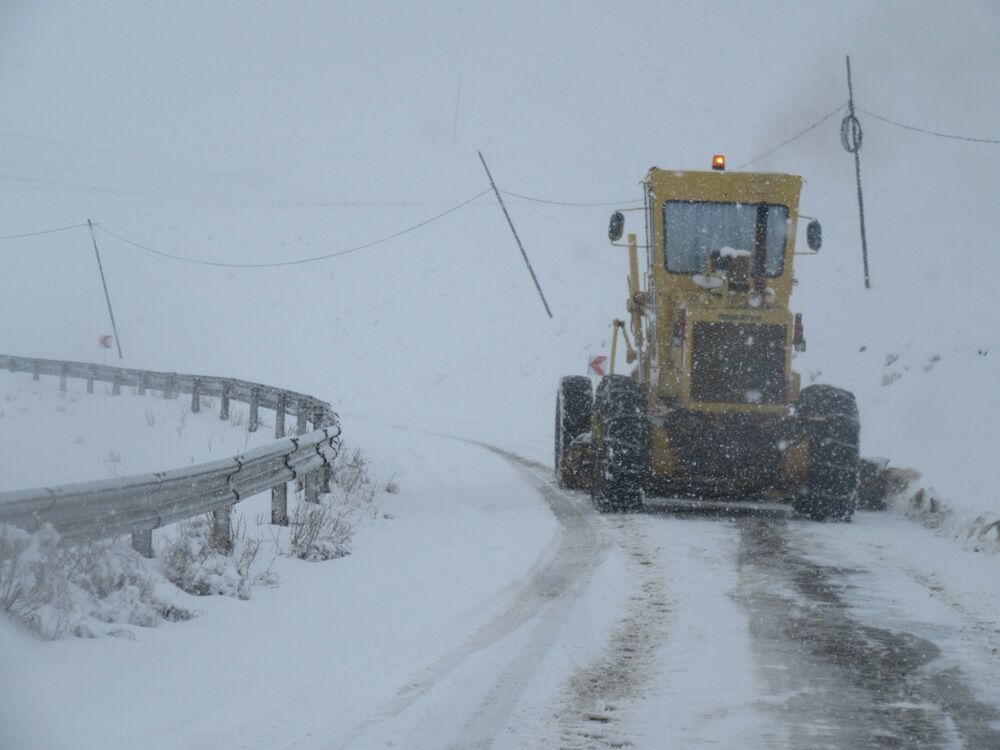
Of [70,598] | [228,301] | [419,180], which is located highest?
[419,180]

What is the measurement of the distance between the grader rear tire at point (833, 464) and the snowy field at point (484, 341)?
436 mm

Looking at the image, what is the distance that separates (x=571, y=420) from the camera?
47.1 ft

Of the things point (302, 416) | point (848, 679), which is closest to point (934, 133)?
point (302, 416)

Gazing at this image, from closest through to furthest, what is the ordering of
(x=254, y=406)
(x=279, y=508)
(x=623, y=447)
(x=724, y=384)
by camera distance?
(x=279, y=508) < (x=623, y=447) < (x=724, y=384) < (x=254, y=406)

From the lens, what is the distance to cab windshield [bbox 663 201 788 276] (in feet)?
42.9

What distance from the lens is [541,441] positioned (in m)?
22.5

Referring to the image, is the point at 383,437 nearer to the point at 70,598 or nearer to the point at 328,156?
the point at 70,598

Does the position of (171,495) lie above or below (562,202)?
below

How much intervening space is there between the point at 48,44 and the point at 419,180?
5437 cm

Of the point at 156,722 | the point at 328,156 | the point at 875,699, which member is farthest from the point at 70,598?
the point at 328,156

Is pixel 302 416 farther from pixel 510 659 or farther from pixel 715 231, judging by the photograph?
pixel 510 659

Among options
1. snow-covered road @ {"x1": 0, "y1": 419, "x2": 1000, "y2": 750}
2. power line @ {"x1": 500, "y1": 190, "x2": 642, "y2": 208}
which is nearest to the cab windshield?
snow-covered road @ {"x1": 0, "y1": 419, "x2": 1000, "y2": 750}

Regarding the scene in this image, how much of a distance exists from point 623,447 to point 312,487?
10.3 ft

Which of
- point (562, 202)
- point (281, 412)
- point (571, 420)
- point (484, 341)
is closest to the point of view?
point (571, 420)
